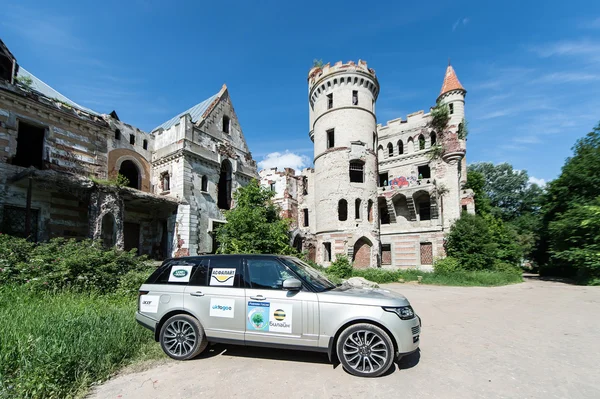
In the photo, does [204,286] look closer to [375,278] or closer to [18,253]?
[18,253]

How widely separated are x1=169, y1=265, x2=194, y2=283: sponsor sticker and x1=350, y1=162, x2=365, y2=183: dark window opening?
21878mm

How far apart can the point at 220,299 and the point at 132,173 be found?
54.9ft

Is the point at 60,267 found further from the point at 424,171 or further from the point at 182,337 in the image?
the point at 424,171

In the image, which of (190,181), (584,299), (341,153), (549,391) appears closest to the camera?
(549,391)

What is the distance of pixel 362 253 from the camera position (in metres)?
24.7

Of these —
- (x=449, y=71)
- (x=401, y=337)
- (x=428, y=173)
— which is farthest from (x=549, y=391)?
(x=449, y=71)

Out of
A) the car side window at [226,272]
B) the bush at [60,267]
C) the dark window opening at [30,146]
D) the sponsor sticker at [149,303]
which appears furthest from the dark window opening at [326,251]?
the sponsor sticker at [149,303]

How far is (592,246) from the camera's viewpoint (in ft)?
54.6

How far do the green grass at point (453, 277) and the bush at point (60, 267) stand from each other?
14.8 metres

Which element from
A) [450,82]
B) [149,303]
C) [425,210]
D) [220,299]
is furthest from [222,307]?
[450,82]

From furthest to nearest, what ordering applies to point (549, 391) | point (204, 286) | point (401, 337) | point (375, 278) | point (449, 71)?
point (449, 71)
point (375, 278)
point (204, 286)
point (401, 337)
point (549, 391)

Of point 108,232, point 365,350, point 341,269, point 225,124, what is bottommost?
point 341,269

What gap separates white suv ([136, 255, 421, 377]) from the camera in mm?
4512

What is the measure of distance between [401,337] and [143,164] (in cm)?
1895
